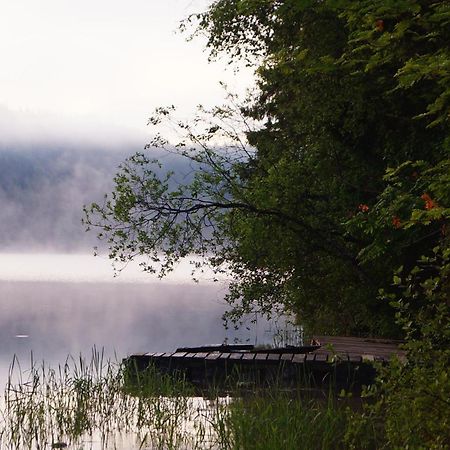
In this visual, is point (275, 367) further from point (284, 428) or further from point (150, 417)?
point (284, 428)

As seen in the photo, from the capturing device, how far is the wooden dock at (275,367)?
14.7 meters

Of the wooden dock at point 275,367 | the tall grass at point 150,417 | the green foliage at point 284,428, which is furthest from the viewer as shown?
the wooden dock at point 275,367

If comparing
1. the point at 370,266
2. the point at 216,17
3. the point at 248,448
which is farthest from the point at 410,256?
the point at 248,448

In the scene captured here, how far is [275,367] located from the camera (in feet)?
49.9

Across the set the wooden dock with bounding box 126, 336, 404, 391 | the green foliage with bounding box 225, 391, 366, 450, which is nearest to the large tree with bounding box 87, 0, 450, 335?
the wooden dock with bounding box 126, 336, 404, 391

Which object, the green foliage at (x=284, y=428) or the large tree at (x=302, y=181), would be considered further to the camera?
the large tree at (x=302, y=181)

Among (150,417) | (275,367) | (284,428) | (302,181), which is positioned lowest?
(284,428)

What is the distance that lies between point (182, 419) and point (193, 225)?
7012 mm

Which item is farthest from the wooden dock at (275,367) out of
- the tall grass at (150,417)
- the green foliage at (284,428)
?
the green foliage at (284,428)

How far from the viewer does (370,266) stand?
1750 cm

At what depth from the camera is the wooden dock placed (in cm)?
1468

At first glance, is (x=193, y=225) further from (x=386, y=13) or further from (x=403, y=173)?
(x=386, y=13)

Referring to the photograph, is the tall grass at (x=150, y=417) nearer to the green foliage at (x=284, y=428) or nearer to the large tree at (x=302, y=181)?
the green foliage at (x=284, y=428)

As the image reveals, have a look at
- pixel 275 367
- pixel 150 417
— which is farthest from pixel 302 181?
pixel 150 417
